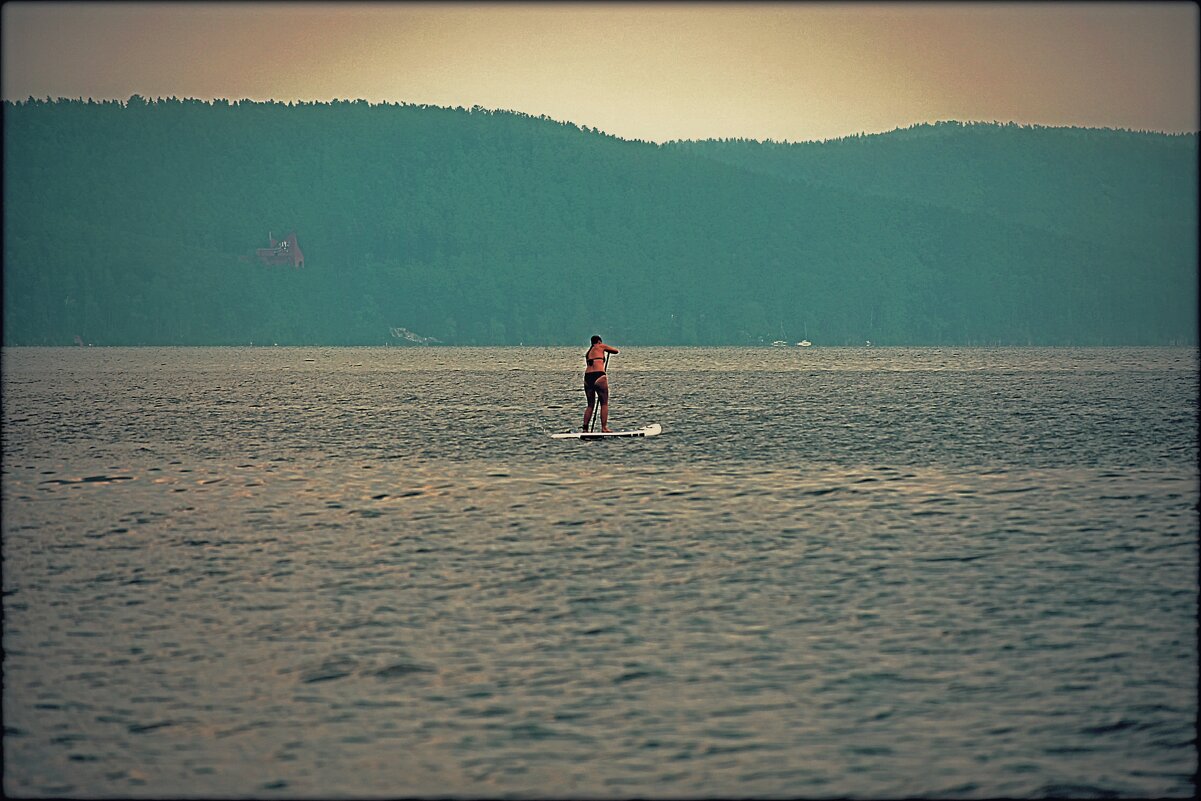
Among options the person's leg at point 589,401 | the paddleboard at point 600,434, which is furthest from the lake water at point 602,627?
the paddleboard at point 600,434

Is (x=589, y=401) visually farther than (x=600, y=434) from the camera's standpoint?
No

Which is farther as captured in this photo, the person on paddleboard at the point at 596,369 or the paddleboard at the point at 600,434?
the paddleboard at the point at 600,434

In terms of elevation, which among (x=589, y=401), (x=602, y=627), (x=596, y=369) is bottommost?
(x=602, y=627)

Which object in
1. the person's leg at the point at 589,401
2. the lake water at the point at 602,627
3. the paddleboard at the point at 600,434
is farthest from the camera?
the paddleboard at the point at 600,434

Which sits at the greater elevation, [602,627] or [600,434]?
[600,434]

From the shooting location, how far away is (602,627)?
21.5 meters

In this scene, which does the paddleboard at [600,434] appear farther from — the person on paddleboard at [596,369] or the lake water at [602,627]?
the lake water at [602,627]

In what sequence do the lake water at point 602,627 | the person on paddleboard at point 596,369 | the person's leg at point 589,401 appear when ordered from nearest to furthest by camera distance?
the lake water at point 602,627 < the person on paddleboard at point 596,369 < the person's leg at point 589,401

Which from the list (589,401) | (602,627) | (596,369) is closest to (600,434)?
(589,401)

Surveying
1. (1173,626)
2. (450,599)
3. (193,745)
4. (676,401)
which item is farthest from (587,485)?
(676,401)

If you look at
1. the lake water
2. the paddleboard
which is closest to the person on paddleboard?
the lake water

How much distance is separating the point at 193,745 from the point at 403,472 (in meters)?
30.6

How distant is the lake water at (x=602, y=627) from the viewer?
15.5m

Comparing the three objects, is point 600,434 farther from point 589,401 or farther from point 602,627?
point 602,627
